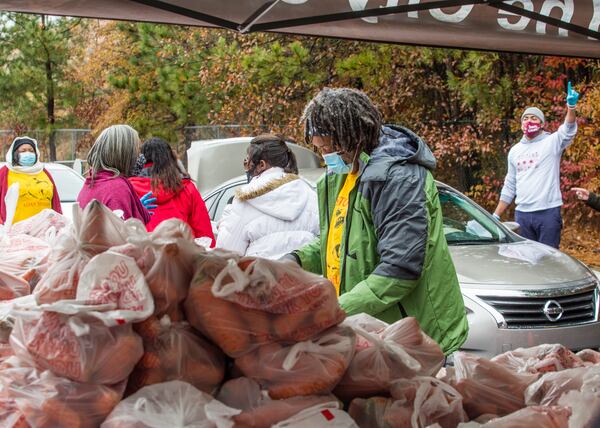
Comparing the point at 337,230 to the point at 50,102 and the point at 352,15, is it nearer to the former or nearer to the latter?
the point at 352,15

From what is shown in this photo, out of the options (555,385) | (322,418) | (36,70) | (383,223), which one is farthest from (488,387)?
(36,70)

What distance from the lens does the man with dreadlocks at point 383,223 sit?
332 centimetres

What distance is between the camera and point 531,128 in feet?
30.4

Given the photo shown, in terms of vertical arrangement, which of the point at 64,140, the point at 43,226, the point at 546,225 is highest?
the point at 43,226

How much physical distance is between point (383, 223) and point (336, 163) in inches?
15.6

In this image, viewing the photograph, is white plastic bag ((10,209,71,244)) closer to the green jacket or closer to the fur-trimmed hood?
the fur-trimmed hood

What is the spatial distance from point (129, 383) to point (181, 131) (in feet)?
81.2

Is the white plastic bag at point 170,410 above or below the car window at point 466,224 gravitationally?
above

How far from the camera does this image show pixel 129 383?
2.24 metres

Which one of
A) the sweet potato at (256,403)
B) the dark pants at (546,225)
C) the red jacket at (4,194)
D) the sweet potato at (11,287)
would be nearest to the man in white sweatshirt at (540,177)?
the dark pants at (546,225)

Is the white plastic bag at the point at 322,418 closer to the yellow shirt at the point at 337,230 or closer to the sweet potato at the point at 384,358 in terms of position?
the sweet potato at the point at 384,358

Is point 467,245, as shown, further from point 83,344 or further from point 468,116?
point 468,116

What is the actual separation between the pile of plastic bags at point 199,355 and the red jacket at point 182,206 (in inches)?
157

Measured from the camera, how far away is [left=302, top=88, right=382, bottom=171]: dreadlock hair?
3.54 m
